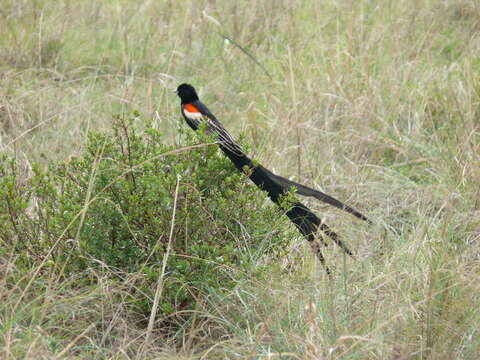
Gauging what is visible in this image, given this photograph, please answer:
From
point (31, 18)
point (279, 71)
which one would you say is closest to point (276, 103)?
point (279, 71)

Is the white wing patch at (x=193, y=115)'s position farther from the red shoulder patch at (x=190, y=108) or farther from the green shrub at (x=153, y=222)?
the green shrub at (x=153, y=222)

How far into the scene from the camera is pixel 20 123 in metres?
4.71

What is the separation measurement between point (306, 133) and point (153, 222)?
203cm

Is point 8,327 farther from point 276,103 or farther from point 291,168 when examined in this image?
point 276,103

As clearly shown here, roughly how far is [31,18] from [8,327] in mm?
3978

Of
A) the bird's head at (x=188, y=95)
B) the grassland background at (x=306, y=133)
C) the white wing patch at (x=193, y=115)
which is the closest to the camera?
the grassland background at (x=306, y=133)

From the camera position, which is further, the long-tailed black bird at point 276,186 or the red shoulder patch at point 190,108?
the red shoulder patch at point 190,108

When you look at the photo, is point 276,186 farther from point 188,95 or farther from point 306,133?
point 306,133

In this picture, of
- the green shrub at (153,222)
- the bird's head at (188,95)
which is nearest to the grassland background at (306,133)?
the green shrub at (153,222)

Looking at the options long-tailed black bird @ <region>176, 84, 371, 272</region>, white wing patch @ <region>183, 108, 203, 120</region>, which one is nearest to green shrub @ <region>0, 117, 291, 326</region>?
long-tailed black bird @ <region>176, 84, 371, 272</region>

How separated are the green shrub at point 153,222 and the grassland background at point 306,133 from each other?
0.42 ft

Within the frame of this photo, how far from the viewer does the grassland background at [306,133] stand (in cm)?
266

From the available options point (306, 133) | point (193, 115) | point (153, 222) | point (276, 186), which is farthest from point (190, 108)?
point (306, 133)

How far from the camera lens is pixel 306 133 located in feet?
15.7
